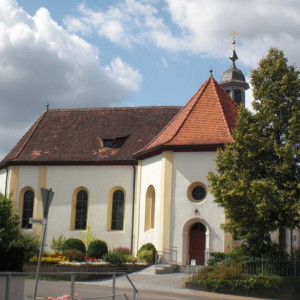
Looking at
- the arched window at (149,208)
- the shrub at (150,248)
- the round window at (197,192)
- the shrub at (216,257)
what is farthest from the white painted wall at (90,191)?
the shrub at (216,257)

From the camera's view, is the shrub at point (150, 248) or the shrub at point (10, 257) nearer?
the shrub at point (10, 257)

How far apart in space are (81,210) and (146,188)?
527cm

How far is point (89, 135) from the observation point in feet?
112

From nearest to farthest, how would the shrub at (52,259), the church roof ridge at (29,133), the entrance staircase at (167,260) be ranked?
the shrub at (52,259), the entrance staircase at (167,260), the church roof ridge at (29,133)

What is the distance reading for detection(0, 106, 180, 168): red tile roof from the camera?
106 ft

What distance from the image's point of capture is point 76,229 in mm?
32156

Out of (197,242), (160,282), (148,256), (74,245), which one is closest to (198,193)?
(197,242)

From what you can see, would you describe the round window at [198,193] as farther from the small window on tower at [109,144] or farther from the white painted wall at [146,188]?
the small window on tower at [109,144]

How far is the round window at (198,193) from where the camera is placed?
26.6 meters

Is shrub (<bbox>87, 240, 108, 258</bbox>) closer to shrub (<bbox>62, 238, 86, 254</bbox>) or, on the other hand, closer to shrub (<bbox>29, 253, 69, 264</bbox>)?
shrub (<bbox>62, 238, 86, 254</bbox>)

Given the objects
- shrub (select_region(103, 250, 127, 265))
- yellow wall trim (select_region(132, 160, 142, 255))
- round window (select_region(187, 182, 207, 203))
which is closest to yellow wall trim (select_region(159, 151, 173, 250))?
round window (select_region(187, 182, 207, 203))

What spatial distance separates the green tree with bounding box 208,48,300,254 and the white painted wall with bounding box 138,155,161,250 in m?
6.24

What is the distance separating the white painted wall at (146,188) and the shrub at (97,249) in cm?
211

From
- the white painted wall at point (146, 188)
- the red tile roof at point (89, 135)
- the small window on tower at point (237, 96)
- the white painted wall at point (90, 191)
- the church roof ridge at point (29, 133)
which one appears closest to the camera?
the white painted wall at point (146, 188)
